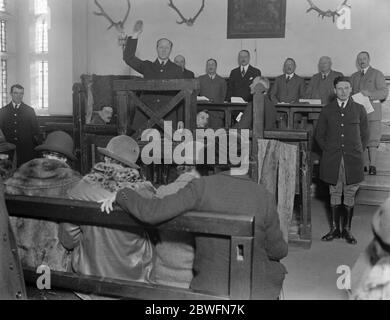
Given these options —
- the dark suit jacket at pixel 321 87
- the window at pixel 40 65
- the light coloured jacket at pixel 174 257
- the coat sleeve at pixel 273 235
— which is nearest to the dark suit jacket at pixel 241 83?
the dark suit jacket at pixel 321 87

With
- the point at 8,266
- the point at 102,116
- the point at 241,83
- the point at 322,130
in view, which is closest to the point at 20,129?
the point at 102,116

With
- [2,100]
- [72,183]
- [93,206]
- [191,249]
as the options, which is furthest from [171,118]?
[2,100]

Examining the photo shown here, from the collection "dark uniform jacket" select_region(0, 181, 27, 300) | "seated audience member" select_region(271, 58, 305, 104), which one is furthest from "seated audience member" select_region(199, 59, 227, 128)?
"dark uniform jacket" select_region(0, 181, 27, 300)

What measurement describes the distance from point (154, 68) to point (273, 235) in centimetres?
355

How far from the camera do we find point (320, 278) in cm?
397

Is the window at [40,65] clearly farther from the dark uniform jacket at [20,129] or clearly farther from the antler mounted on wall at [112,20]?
the dark uniform jacket at [20,129]

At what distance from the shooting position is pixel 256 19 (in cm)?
1002

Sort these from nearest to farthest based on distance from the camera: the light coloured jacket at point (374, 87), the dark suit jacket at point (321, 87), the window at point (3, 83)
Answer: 1. the light coloured jacket at point (374, 87)
2. the dark suit jacket at point (321, 87)
3. the window at point (3, 83)

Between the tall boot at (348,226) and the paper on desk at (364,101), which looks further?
the paper on desk at (364,101)

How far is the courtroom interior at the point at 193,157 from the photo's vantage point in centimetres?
210

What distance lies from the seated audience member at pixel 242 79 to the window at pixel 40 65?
4.34 m

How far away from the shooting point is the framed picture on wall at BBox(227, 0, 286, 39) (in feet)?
32.4

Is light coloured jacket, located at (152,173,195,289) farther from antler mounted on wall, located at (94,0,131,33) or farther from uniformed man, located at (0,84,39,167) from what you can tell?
antler mounted on wall, located at (94,0,131,33)
